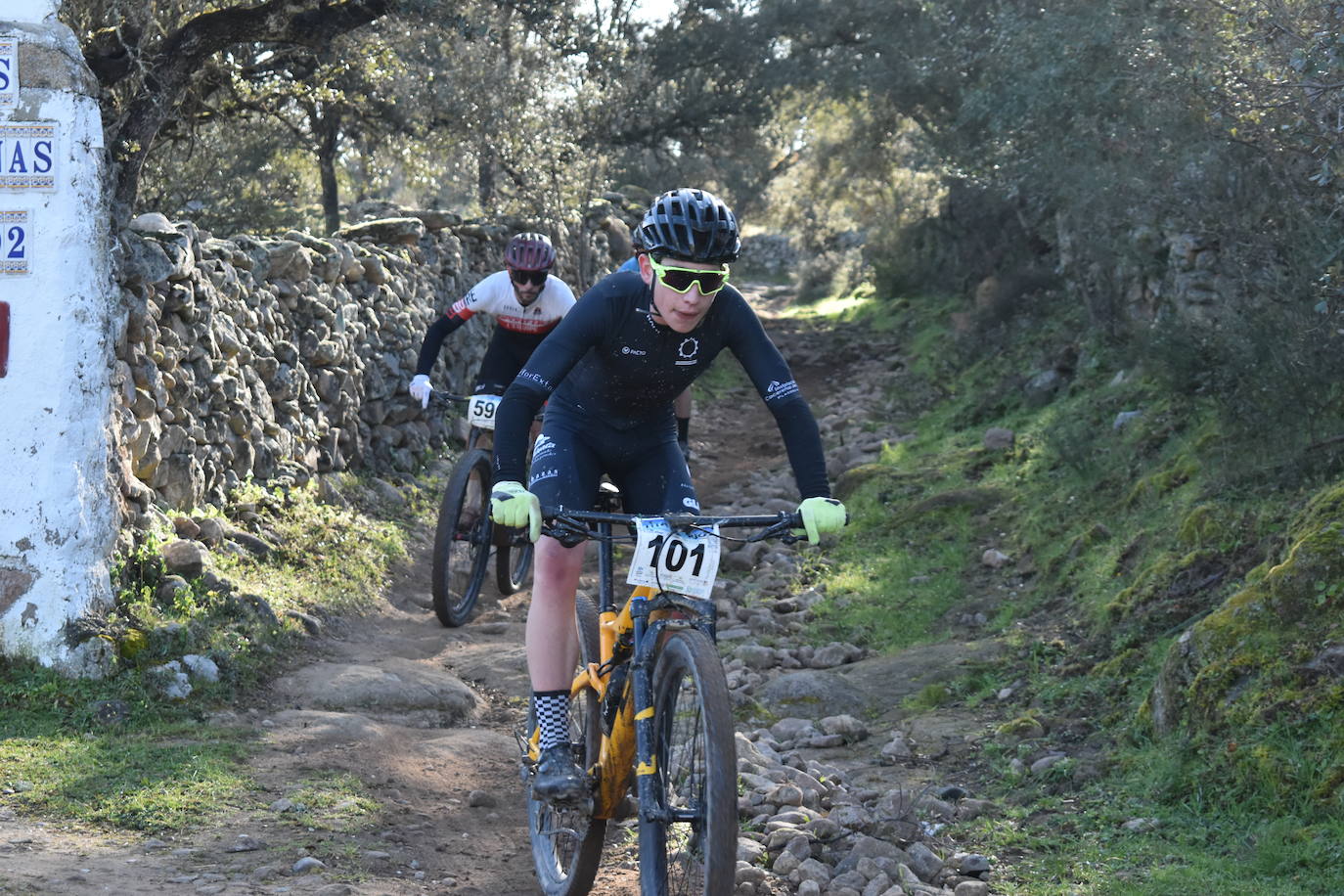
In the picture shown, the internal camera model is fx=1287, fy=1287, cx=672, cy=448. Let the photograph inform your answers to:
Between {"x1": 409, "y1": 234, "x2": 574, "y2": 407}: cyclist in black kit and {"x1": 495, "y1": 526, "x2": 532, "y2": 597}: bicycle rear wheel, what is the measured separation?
43.9 inches

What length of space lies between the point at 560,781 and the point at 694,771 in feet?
2.10

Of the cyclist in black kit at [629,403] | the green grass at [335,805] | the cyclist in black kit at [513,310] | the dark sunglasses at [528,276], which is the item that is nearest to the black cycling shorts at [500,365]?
the cyclist in black kit at [513,310]

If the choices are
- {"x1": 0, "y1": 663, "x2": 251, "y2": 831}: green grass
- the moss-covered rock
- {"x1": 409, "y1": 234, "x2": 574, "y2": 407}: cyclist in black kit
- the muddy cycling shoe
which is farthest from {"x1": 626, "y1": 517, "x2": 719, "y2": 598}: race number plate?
{"x1": 409, "y1": 234, "x2": 574, "y2": 407}: cyclist in black kit

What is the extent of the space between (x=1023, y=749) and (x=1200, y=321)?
421 centimetres

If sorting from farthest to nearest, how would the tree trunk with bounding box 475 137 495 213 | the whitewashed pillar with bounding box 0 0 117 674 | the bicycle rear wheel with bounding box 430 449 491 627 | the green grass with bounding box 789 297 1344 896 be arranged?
the tree trunk with bounding box 475 137 495 213, the bicycle rear wheel with bounding box 430 449 491 627, the whitewashed pillar with bounding box 0 0 117 674, the green grass with bounding box 789 297 1344 896

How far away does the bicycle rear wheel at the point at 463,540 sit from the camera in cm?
816

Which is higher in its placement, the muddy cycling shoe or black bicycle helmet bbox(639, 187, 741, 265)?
black bicycle helmet bbox(639, 187, 741, 265)

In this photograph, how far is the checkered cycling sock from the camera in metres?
4.35

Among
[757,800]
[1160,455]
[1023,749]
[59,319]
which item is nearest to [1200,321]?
[1160,455]

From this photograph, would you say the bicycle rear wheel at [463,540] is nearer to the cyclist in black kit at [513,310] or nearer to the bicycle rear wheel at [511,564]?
the bicycle rear wheel at [511,564]

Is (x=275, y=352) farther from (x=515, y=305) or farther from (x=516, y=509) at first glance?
(x=516, y=509)

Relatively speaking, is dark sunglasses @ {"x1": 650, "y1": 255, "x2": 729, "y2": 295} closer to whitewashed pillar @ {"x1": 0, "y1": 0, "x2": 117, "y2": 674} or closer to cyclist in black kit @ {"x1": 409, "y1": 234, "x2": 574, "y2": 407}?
whitewashed pillar @ {"x1": 0, "y1": 0, "x2": 117, "y2": 674}

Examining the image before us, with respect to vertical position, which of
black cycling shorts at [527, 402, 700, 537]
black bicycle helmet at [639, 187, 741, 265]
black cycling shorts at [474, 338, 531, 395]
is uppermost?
black bicycle helmet at [639, 187, 741, 265]

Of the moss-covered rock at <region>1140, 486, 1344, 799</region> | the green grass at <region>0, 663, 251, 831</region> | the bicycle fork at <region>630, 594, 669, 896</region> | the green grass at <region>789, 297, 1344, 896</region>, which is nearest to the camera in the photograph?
the bicycle fork at <region>630, 594, 669, 896</region>
